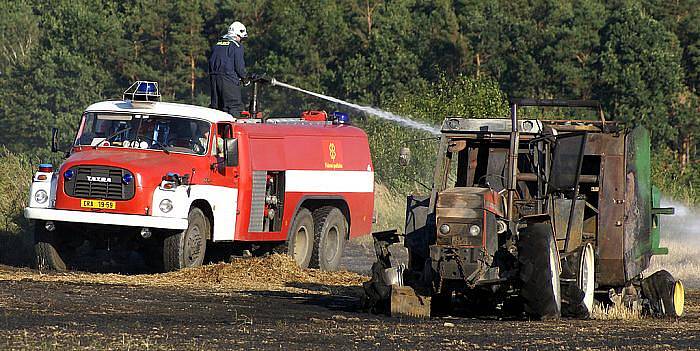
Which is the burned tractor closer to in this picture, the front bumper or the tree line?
the front bumper

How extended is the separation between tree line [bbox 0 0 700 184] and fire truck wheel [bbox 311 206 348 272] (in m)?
37.3

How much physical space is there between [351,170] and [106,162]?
509 cm

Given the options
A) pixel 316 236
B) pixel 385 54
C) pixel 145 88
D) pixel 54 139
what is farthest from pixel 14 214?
pixel 385 54

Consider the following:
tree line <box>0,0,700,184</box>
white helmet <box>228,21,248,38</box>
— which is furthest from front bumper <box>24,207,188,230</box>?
tree line <box>0,0,700,184</box>

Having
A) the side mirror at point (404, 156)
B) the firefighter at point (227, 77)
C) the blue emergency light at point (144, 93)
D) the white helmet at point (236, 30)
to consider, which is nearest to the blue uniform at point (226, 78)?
the firefighter at point (227, 77)

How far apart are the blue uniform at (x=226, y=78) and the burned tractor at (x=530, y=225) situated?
6504 mm

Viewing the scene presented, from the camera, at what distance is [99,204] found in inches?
764

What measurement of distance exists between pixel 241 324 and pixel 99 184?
6.26 m

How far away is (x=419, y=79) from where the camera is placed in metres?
66.8

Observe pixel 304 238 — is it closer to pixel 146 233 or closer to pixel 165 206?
pixel 165 206

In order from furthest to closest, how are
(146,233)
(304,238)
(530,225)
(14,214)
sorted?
(14,214) → (304,238) → (146,233) → (530,225)

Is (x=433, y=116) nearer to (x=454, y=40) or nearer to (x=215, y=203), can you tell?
(x=454, y=40)

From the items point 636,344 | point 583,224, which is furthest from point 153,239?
point 636,344

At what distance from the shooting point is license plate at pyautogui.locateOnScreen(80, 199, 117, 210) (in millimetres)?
19375
